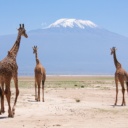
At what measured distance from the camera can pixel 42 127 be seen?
15555 mm

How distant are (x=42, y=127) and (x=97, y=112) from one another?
5160 millimetres

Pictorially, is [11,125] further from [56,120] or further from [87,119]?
[87,119]

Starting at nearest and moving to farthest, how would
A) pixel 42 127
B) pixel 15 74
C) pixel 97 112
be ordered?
1. pixel 42 127
2. pixel 15 74
3. pixel 97 112

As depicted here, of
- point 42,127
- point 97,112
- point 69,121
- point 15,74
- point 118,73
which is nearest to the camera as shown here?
point 42,127

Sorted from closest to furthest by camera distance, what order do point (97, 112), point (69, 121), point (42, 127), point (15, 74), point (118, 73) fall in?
1. point (42, 127)
2. point (69, 121)
3. point (15, 74)
4. point (97, 112)
5. point (118, 73)

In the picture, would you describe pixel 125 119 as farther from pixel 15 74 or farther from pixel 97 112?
pixel 15 74

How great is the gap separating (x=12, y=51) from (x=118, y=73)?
7902 mm

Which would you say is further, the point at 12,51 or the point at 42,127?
the point at 12,51

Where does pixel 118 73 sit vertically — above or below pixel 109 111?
above

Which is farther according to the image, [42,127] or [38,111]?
[38,111]

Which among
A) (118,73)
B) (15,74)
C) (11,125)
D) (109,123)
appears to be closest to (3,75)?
(15,74)

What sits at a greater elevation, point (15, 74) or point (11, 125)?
point (15, 74)

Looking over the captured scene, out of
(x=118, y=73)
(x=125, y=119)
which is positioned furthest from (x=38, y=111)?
(x=118, y=73)

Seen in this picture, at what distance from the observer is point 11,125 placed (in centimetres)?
1596
